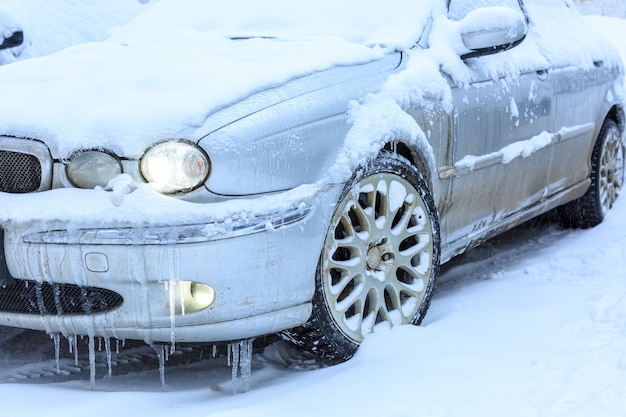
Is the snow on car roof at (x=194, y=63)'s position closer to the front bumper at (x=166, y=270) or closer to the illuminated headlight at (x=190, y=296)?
the front bumper at (x=166, y=270)

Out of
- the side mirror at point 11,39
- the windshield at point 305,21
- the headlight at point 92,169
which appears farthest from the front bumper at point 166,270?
the side mirror at point 11,39

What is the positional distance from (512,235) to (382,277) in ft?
8.15

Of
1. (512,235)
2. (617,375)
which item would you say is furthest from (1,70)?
(512,235)

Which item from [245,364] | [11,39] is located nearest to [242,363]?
[245,364]

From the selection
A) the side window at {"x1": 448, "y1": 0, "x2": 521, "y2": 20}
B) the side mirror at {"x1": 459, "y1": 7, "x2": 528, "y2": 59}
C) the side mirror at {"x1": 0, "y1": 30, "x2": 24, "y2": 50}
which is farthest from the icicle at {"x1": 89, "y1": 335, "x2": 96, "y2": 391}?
the side mirror at {"x1": 0, "y1": 30, "x2": 24, "y2": 50}

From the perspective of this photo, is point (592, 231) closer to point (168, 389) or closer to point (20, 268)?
point (168, 389)

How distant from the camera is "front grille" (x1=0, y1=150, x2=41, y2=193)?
2643 mm

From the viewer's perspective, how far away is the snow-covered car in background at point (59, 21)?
7.17 meters

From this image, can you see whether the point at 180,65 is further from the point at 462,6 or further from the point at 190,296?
the point at 462,6

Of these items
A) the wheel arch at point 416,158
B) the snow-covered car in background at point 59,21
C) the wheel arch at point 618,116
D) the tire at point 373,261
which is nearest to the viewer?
the tire at point 373,261

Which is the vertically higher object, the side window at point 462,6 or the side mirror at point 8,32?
the side window at point 462,6

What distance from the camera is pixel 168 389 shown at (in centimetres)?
281

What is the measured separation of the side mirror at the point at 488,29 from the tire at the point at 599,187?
6.02ft

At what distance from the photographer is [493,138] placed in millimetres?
3771
